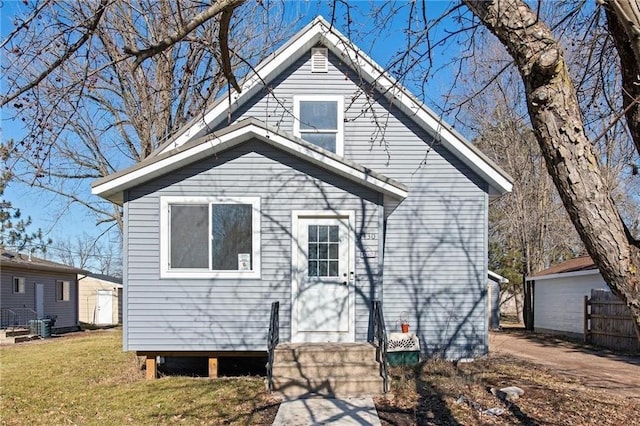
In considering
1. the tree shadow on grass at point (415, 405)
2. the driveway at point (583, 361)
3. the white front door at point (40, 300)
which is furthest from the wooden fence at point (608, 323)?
the white front door at point (40, 300)

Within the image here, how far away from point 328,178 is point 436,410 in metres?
3.98

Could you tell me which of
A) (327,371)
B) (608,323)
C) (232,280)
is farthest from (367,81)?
(608,323)

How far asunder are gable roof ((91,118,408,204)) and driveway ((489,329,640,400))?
179 inches

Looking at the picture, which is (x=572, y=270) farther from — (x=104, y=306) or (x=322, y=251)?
(x=104, y=306)

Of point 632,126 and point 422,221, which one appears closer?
point 632,126

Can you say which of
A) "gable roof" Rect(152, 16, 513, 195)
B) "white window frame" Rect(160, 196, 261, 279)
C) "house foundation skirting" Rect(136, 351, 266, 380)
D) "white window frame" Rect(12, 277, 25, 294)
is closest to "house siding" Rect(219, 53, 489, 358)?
"gable roof" Rect(152, 16, 513, 195)

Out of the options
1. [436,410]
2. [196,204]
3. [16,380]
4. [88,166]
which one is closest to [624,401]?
[436,410]

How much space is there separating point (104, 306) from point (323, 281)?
90.5 ft

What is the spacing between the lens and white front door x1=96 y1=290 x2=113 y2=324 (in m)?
31.1

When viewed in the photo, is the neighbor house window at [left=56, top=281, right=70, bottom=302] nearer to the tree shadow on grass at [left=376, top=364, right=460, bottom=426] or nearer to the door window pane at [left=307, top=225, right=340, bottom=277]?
the door window pane at [left=307, top=225, right=340, bottom=277]

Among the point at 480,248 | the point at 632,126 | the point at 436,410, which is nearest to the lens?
the point at 632,126

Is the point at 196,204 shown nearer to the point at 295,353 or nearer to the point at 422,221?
the point at 295,353

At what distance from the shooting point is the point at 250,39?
48.8 ft

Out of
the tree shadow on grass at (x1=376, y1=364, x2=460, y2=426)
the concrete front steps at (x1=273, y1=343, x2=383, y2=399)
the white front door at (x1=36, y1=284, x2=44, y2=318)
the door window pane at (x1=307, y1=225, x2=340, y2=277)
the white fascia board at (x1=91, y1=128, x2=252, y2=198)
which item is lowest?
the white front door at (x1=36, y1=284, x2=44, y2=318)
